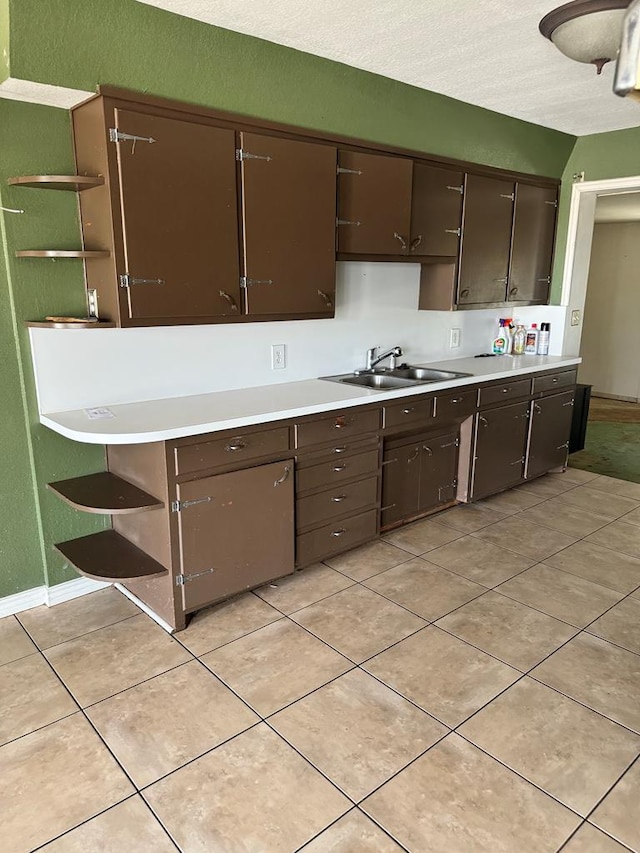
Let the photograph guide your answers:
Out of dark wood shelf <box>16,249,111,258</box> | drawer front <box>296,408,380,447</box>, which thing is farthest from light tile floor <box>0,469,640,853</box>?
dark wood shelf <box>16,249,111,258</box>

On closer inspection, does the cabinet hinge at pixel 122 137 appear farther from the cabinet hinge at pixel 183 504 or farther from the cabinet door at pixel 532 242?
the cabinet door at pixel 532 242

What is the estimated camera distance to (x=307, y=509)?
9.56ft

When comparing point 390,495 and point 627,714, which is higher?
point 390,495

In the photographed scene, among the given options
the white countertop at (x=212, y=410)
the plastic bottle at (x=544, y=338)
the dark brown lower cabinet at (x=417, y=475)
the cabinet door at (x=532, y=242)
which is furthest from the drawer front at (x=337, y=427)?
the plastic bottle at (x=544, y=338)

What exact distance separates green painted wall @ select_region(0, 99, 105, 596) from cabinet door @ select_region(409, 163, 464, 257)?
5.98ft

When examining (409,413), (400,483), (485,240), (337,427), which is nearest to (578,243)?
(485,240)

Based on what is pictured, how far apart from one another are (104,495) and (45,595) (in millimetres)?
646

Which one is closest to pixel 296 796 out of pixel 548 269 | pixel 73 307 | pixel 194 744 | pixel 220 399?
pixel 194 744

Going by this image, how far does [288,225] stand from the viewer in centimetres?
284

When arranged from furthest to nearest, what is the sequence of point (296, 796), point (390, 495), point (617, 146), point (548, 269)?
point (548, 269)
point (617, 146)
point (390, 495)
point (296, 796)

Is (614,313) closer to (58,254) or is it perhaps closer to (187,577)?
(187,577)

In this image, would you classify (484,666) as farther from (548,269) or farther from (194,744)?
(548,269)

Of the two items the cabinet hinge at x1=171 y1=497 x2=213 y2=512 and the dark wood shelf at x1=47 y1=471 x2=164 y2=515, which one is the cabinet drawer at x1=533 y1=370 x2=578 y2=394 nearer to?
the cabinet hinge at x1=171 y1=497 x2=213 y2=512

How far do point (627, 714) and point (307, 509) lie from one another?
1515 millimetres
